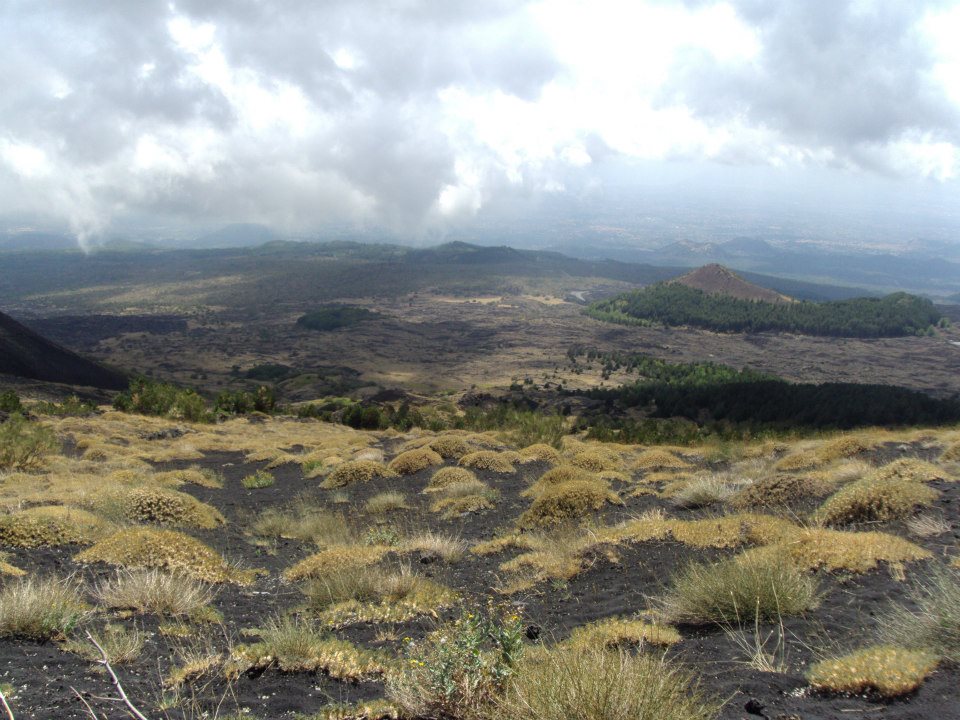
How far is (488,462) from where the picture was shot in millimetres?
16781

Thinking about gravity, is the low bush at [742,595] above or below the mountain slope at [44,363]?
above

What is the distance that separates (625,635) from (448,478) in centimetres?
1025

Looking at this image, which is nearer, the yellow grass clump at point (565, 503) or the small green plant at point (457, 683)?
the small green plant at point (457, 683)

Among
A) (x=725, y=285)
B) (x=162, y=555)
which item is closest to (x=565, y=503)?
(x=162, y=555)

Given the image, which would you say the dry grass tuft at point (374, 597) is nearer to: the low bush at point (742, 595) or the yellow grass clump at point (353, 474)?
the low bush at point (742, 595)

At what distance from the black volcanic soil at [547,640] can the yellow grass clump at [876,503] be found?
40 centimetres

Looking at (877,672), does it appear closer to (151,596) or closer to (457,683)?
(457,683)

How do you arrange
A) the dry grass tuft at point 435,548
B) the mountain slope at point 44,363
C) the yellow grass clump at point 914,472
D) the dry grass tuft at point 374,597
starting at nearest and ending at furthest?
the dry grass tuft at point 374,597
the dry grass tuft at point 435,548
the yellow grass clump at point 914,472
the mountain slope at point 44,363

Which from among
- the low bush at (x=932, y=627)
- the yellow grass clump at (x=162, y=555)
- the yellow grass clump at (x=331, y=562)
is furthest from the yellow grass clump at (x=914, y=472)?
the yellow grass clump at (x=162, y=555)

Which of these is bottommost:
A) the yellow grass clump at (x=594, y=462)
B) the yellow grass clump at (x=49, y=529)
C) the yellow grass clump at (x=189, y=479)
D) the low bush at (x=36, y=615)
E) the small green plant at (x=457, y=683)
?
the yellow grass clump at (x=189, y=479)

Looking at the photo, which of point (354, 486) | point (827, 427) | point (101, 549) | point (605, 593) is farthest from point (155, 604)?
point (827, 427)

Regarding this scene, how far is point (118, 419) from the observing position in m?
31.0

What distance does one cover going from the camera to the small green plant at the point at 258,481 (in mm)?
16562

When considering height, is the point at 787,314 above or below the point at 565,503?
above
